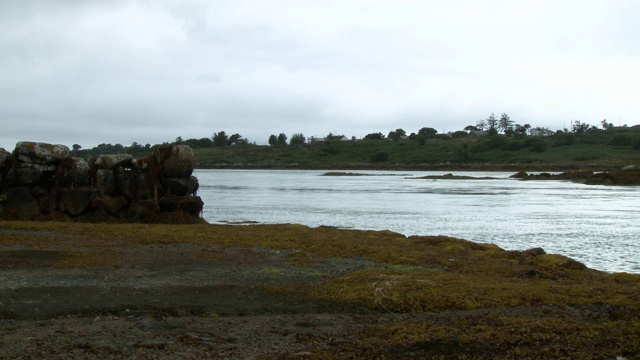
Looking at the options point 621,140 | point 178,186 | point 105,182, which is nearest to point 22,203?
point 105,182

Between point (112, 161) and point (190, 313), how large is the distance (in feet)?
48.1

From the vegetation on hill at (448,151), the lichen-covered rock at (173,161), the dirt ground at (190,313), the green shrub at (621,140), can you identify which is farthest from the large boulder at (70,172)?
the green shrub at (621,140)

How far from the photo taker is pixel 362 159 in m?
137

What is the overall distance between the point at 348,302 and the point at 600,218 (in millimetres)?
22617

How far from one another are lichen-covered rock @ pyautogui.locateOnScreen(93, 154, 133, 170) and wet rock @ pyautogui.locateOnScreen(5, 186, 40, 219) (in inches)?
87.9

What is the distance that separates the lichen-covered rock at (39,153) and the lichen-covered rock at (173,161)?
307cm

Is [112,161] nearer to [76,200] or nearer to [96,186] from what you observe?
[96,186]

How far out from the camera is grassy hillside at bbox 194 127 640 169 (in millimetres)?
109562

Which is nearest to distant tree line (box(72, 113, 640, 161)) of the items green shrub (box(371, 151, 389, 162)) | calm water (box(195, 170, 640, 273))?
green shrub (box(371, 151, 389, 162))

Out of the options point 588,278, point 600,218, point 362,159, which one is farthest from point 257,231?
point 362,159

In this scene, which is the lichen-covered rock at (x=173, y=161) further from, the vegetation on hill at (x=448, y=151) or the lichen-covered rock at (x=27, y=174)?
the vegetation on hill at (x=448, y=151)

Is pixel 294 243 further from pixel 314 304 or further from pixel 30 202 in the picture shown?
pixel 30 202

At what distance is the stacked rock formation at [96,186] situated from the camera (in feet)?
67.7

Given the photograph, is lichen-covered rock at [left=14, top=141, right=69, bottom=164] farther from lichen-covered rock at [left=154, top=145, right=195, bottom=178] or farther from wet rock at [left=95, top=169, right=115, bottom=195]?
lichen-covered rock at [left=154, top=145, right=195, bottom=178]
